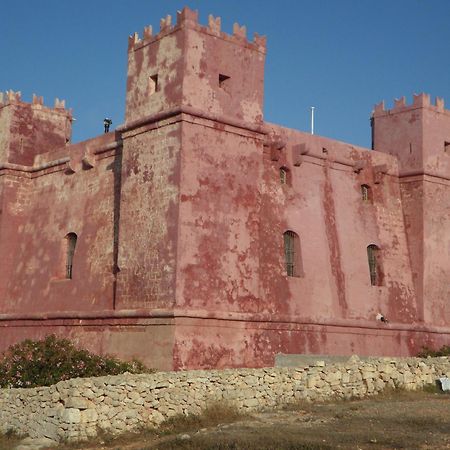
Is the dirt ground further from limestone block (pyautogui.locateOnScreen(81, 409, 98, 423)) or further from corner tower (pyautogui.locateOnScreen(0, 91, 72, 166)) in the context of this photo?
corner tower (pyautogui.locateOnScreen(0, 91, 72, 166))

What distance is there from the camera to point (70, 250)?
913 inches

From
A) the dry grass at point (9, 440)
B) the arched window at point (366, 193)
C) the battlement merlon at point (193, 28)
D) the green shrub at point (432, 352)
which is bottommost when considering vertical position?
the dry grass at point (9, 440)

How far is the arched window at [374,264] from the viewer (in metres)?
22.7

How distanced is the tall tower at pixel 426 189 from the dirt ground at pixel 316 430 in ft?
24.4

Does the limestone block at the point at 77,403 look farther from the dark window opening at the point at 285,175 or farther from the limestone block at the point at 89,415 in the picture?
the dark window opening at the point at 285,175

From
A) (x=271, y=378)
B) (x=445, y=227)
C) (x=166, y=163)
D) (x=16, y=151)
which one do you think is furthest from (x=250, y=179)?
(x=16, y=151)

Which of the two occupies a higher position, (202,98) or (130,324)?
(202,98)

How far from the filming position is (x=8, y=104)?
2484 centimetres

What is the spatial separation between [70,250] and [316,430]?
496 inches

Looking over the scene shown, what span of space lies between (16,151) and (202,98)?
8.63 metres

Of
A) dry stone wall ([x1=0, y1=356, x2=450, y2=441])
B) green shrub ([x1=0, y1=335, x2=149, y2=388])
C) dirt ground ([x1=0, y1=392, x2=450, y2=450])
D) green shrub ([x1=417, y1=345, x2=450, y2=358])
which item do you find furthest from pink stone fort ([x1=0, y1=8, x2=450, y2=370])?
dirt ground ([x1=0, y1=392, x2=450, y2=450])

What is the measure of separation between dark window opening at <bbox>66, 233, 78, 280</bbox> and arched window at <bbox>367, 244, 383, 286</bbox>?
28.4 ft

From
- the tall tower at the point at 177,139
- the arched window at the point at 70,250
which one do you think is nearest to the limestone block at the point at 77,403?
the tall tower at the point at 177,139

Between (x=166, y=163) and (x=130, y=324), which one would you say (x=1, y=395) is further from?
(x=166, y=163)
